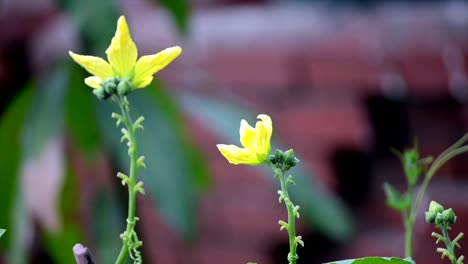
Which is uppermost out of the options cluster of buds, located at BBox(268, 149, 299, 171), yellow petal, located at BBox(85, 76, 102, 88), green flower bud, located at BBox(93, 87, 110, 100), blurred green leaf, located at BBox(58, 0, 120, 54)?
blurred green leaf, located at BBox(58, 0, 120, 54)

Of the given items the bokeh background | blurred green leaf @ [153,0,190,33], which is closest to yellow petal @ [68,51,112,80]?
the bokeh background

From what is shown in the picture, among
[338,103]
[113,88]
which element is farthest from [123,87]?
[338,103]

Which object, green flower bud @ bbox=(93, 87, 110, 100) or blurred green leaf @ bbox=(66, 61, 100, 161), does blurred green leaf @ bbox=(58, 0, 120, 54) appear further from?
green flower bud @ bbox=(93, 87, 110, 100)

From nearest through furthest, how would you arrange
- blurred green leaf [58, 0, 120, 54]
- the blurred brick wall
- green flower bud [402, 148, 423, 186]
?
green flower bud [402, 148, 423, 186] < blurred green leaf [58, 0, 120, 54] < the blurred brick wall

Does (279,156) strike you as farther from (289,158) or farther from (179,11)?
(179,11)

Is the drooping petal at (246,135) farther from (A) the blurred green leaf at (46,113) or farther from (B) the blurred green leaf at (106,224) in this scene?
(B) the blurred green leaf at (106,224)

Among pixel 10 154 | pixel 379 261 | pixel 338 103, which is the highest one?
pixel 338 103

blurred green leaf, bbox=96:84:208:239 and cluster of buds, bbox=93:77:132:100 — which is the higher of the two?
blurred green leaf, bbox=96:84:208:239

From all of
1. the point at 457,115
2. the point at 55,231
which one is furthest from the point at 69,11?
the point at 457,115
